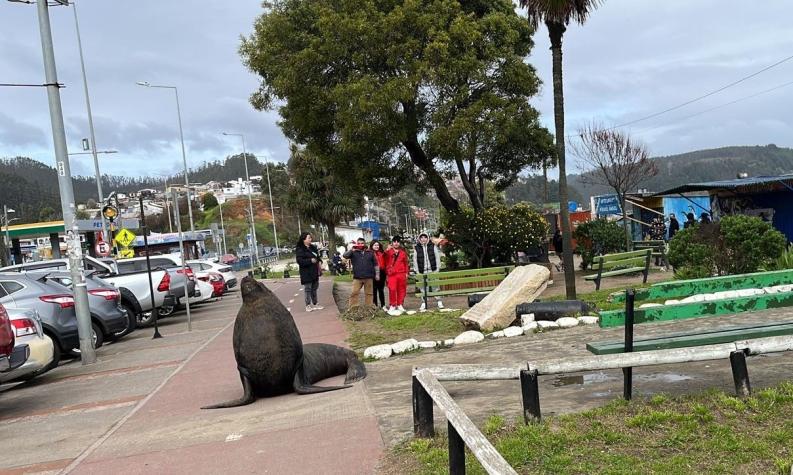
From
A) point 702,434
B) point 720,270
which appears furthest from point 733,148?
point 702,434

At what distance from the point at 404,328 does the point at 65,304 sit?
608cm

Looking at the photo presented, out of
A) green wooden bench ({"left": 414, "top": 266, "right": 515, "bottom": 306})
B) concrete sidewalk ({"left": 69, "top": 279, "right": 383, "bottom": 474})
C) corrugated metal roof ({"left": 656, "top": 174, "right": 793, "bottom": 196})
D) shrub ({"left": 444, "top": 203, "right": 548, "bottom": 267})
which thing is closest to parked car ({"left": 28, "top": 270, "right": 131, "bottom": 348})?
concrete sidewalk ({"left": 69, "top": 279, "right": 383, "bottom": 474})

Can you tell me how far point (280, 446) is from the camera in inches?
220

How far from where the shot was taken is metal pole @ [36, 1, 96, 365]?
40.1 feet

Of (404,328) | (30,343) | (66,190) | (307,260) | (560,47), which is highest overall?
(560,47)

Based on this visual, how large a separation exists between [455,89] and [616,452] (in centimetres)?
1535

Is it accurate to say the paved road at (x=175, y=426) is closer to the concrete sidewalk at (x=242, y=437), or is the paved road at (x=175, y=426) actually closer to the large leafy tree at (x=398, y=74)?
the concrete sidewalk at (x=242, y=437)

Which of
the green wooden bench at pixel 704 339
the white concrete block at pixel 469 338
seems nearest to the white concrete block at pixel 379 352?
the white concrete block at pixel 469 338

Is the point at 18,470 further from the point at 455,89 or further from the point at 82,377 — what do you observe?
the point at 455,89

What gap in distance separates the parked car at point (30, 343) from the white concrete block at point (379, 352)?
4.34 metres

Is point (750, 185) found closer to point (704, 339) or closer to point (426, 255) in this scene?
point (426, 255)

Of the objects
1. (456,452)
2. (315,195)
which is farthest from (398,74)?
(315,195)

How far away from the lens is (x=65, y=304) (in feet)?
41.4

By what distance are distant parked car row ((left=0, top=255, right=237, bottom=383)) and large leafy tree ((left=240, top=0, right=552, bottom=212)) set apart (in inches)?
239
